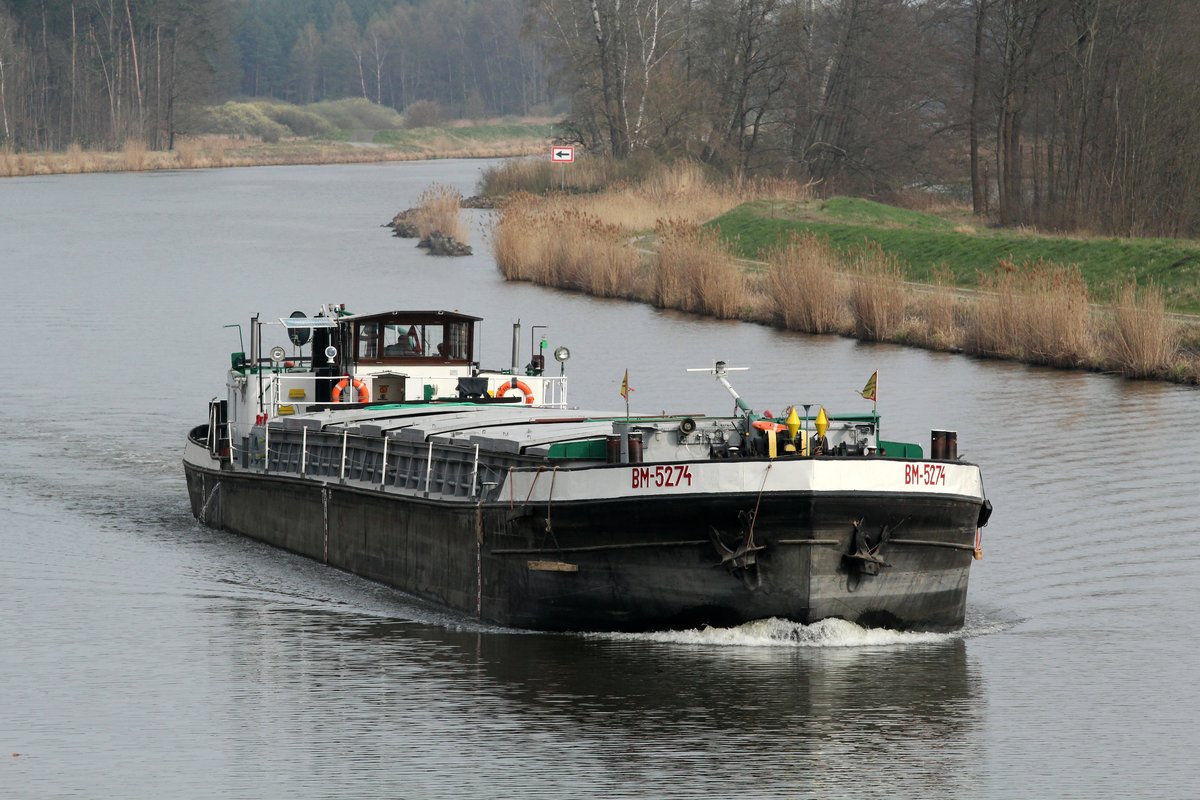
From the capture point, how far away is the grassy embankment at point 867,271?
4934cm

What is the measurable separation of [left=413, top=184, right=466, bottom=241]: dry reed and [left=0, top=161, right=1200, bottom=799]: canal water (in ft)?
140

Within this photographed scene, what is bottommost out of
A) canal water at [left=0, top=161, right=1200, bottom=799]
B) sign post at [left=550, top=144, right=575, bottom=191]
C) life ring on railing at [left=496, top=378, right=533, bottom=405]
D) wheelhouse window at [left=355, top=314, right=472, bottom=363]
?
canal water at [left=0, top=161, right=1200, bottom=799]

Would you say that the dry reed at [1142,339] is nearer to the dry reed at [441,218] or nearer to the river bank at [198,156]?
the dry reed at [441,218]

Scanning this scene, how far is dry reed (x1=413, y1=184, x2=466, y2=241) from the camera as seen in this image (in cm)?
8850

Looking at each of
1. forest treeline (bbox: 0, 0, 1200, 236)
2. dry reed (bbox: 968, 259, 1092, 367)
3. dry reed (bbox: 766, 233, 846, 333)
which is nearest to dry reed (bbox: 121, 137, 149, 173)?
forest treeline (bbox: 0, 0, 1200, 236)

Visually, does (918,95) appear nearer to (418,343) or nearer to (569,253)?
(569,253)

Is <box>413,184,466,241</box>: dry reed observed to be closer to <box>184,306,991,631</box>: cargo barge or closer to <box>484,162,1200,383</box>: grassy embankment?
<box>484,162,1200,383</box>: grassy embankment

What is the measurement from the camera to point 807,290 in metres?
57.1

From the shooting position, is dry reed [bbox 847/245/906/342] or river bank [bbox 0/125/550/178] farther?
river bank [bbox 0/125/550/178]

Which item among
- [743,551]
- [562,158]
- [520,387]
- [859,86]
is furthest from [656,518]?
[859,86]

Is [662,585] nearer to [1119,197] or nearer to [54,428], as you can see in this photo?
[54,428]

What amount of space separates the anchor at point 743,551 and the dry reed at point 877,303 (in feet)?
111

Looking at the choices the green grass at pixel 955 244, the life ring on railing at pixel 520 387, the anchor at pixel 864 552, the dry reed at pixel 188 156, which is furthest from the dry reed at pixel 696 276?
the dry reed at pixel 188 156

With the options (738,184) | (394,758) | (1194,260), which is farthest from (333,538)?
(738,184)
